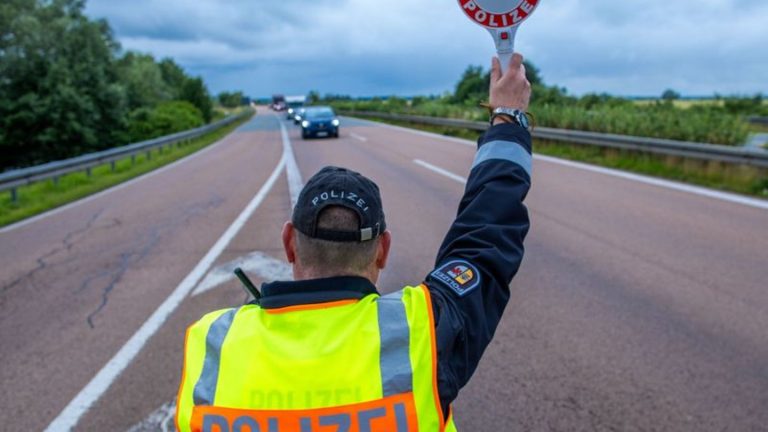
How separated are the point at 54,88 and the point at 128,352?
118 feet

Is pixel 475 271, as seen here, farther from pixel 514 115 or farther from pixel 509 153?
pixel 514 115

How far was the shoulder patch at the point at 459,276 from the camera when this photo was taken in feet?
6.12

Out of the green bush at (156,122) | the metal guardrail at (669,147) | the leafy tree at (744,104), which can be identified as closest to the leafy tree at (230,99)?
the green bush at (156,122)

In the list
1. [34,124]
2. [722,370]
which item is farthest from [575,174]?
[34,124]

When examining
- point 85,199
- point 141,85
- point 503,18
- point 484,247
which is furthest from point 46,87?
point 484,247

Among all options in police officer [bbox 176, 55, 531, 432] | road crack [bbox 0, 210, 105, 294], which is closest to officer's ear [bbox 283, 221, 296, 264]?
police officer [bbox 176, 55, 531, 432]

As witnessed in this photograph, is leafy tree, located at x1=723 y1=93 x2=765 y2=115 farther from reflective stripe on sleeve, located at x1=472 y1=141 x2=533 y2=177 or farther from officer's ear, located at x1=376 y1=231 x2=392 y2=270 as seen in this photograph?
officer's ear, located at x1=376 y1=231 x2=392 y2=270

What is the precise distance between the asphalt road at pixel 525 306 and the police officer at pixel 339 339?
2.15 meters

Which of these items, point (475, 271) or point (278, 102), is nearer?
point (475, 271)

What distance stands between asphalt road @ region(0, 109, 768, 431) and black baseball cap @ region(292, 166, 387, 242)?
2.35m

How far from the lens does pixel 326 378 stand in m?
1.56

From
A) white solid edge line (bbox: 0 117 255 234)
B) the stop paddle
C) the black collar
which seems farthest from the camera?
white solid edge line (bbox: 0 117 255 234)

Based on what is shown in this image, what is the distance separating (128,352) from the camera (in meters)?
5.07

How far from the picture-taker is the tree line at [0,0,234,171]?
3578cm
